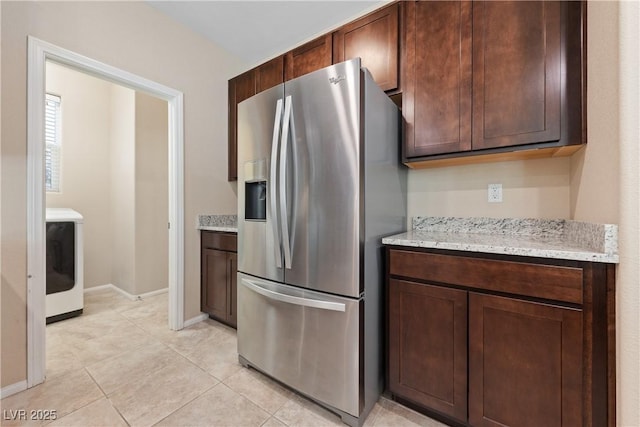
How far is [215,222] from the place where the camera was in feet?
9.11

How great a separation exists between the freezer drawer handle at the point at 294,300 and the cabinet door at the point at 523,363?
2.10 ft

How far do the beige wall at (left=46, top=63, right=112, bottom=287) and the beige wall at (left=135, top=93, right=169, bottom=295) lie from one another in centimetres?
82

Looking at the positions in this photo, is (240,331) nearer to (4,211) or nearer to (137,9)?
(4,211)

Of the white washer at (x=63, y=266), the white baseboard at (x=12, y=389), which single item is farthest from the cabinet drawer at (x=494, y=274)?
the white washer at (x=63, y=266)

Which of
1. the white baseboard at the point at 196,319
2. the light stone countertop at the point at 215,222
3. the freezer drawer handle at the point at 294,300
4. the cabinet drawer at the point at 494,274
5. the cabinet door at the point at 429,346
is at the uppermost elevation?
the light stone countertop at the point at 215,222

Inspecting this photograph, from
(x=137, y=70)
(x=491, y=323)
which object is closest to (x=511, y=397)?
(x=491, y=323)

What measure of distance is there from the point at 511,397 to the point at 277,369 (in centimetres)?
118

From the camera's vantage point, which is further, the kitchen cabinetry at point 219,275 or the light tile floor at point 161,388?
the kitchen cabinetry at point 219,275

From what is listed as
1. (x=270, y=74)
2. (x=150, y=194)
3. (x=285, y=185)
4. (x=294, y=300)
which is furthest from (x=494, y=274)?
(x=150, y=194)

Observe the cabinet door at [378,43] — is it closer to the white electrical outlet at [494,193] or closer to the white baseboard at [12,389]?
the white electrical outlet at [494,193]

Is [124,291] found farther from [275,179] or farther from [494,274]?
[494,274]

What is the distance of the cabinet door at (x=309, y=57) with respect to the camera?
210 centimetres

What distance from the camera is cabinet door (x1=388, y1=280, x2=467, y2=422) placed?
1264mm

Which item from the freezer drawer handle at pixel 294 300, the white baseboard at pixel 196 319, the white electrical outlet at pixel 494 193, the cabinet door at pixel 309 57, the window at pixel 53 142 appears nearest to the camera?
the freezer drawer handle at pixel 294 300
